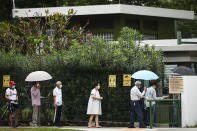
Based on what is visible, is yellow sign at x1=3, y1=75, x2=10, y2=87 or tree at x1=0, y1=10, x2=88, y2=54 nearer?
yellow sign at x1=3, y1=75, x2=10, y2=87

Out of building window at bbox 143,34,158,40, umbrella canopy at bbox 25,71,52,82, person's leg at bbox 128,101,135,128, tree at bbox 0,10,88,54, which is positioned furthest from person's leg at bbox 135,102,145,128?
building window at bbox 143,34,158,40

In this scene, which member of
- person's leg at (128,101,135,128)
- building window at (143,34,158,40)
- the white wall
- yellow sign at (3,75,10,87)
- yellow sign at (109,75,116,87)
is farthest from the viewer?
building window at (143,34,158,40)

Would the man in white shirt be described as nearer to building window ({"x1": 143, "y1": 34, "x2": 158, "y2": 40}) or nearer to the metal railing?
the metal railing

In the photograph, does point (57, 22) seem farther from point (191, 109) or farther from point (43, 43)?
point (191, 109)

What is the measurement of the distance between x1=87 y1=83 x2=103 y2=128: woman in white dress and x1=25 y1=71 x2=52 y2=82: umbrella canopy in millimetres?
1948

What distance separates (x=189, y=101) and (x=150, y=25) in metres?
16.7

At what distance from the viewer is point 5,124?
20.9 metres

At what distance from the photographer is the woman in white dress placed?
19.1 meters

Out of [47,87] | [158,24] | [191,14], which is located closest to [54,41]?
[47,87]

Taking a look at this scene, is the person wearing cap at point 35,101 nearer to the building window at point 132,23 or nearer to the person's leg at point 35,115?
the person's leg at point 35,115

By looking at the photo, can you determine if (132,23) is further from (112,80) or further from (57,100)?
(57,100)

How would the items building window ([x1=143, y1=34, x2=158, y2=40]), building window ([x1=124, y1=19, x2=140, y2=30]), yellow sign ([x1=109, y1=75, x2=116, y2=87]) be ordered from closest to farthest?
yellow sign ([x1=109, y1=75, x2=116, y2=87]), building window ([x1=124, y1=19, x2=140, y2=30]), building window ([x1=143, y1=34, x2=158, y2=40])

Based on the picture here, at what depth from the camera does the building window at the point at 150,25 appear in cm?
3481

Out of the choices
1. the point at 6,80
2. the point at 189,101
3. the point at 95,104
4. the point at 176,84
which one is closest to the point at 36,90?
the point at 6,80
